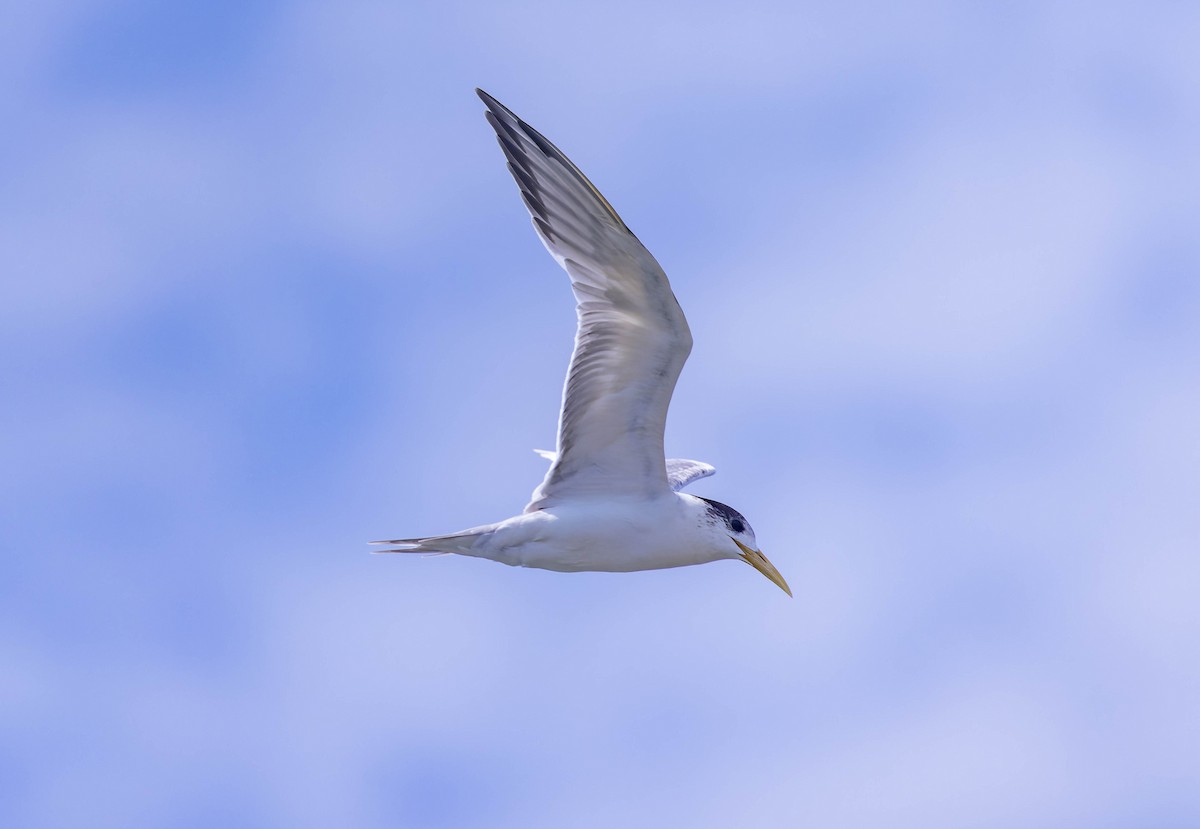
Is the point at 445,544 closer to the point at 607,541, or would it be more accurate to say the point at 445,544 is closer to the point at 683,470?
the point at 607,541

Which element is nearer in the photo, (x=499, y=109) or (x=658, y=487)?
(x=499, y=109)

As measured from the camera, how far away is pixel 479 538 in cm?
1216

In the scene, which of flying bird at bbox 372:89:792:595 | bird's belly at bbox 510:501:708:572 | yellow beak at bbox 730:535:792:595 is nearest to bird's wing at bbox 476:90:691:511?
flying bird at bbox 372:89:792:595

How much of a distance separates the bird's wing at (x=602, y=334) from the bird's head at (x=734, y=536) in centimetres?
42

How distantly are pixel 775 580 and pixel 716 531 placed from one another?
69 centimetres

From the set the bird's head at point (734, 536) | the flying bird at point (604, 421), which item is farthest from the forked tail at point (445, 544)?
the bird's head at point (734, 536)

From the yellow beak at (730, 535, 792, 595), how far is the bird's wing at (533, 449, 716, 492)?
4.23ft

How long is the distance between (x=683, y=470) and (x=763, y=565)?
83.0 inches

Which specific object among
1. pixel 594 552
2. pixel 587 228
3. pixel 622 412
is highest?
pixel 587 228

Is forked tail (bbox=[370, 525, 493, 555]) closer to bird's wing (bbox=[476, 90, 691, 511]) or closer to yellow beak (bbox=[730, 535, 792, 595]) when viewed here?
bird's wing (bbox=[476, 90, 691, 511])

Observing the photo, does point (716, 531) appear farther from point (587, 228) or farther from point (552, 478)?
point (587, 228)

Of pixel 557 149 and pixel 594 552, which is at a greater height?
pixel 557 149

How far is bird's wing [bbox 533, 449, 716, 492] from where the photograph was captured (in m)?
14.3


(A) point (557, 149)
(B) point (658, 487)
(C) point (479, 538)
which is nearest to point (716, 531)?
(B) point (658, 487)
